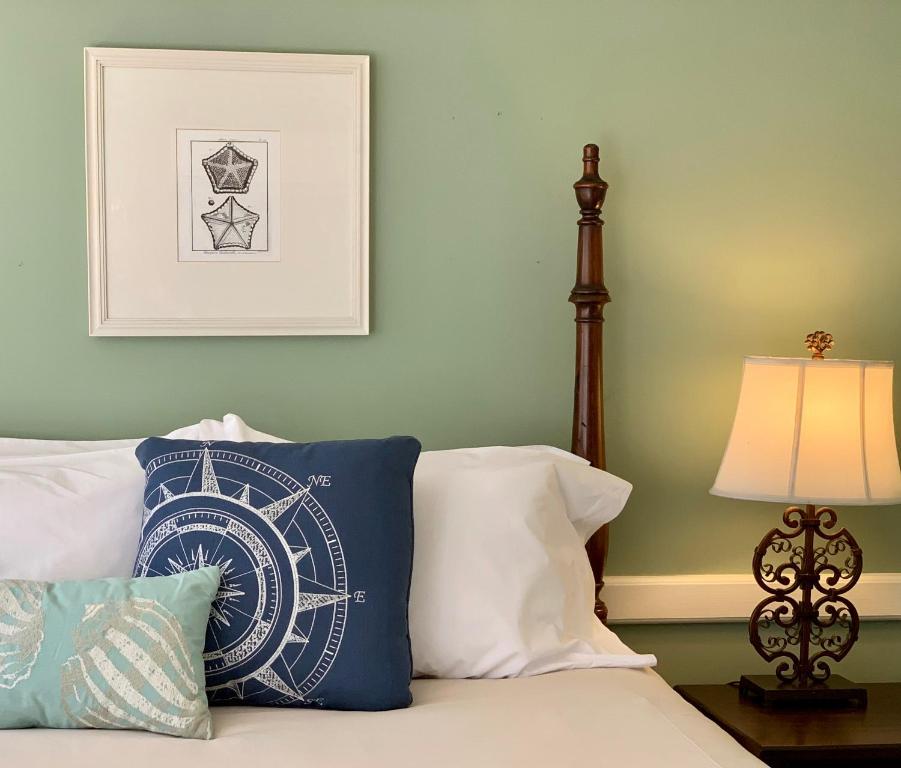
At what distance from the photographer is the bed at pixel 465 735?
1.36m

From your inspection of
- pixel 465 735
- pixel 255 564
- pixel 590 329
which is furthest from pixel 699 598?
pixel 255 564

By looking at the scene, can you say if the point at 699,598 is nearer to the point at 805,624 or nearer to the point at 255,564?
the point at 805,624

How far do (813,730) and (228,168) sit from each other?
160cm

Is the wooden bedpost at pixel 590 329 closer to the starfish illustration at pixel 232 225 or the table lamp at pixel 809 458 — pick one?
the table lamp at pixel 809 458

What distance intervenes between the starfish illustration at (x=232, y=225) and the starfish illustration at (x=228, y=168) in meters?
0.03

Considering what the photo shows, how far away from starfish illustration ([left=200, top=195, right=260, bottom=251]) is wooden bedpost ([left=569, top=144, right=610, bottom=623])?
0.70m

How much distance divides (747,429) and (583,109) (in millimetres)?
781

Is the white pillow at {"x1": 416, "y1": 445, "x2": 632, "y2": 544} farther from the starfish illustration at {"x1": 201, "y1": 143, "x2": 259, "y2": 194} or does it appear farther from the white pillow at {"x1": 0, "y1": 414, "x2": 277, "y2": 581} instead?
the starfish illustration at {"x1": 201, "y1": 143, "x2": 259, "y2": 194}

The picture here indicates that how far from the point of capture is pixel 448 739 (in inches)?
56.6

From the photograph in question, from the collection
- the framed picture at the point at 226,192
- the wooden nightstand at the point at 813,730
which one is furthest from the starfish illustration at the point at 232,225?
the wooden nightstand at the point at 813,730

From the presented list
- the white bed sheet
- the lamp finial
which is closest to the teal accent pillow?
the white bed sheet

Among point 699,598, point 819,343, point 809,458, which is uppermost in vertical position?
point 819,343

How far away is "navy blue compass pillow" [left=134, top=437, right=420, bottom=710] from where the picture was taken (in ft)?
5.08

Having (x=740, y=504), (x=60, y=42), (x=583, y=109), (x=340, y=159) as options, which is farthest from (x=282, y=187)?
(x=740, y=504)
